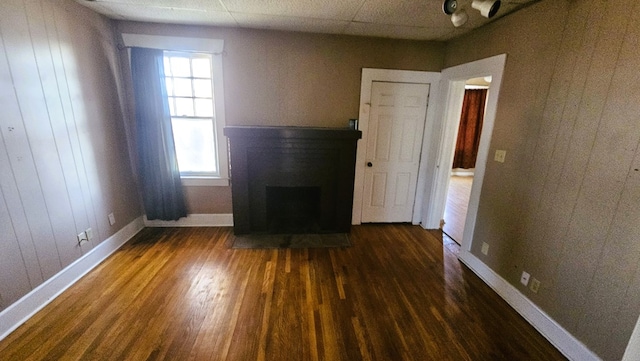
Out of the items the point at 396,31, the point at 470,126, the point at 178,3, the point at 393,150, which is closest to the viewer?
the point at 178,3

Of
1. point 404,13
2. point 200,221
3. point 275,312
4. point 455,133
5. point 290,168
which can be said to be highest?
point 404,13

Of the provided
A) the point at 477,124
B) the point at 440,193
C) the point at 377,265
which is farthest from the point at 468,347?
the point at 477,124

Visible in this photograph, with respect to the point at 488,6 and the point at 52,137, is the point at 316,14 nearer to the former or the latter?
the point at 488,6

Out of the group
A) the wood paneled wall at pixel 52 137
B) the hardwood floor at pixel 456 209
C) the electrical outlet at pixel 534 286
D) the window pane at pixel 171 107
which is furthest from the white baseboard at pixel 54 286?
the hardwood floor at pixel 456 209

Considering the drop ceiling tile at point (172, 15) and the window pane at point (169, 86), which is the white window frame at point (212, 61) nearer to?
the drop ceiling tile at point (172, 15)

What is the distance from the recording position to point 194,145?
10.6ft

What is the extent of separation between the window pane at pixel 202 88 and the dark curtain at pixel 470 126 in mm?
6272

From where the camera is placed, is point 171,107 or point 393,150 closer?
point 171,107

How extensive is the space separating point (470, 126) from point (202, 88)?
6.58 meters

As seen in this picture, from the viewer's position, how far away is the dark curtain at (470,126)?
6.66m

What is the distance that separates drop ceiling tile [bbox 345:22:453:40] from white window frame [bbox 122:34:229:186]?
1.52m

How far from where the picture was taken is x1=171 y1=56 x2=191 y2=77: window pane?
9.77ft

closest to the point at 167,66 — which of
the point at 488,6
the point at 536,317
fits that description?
the point at 488,6

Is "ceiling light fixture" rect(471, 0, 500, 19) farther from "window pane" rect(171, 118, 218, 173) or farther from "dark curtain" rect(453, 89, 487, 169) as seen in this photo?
"dark curtain" rect(453, 89, 487, 169)
